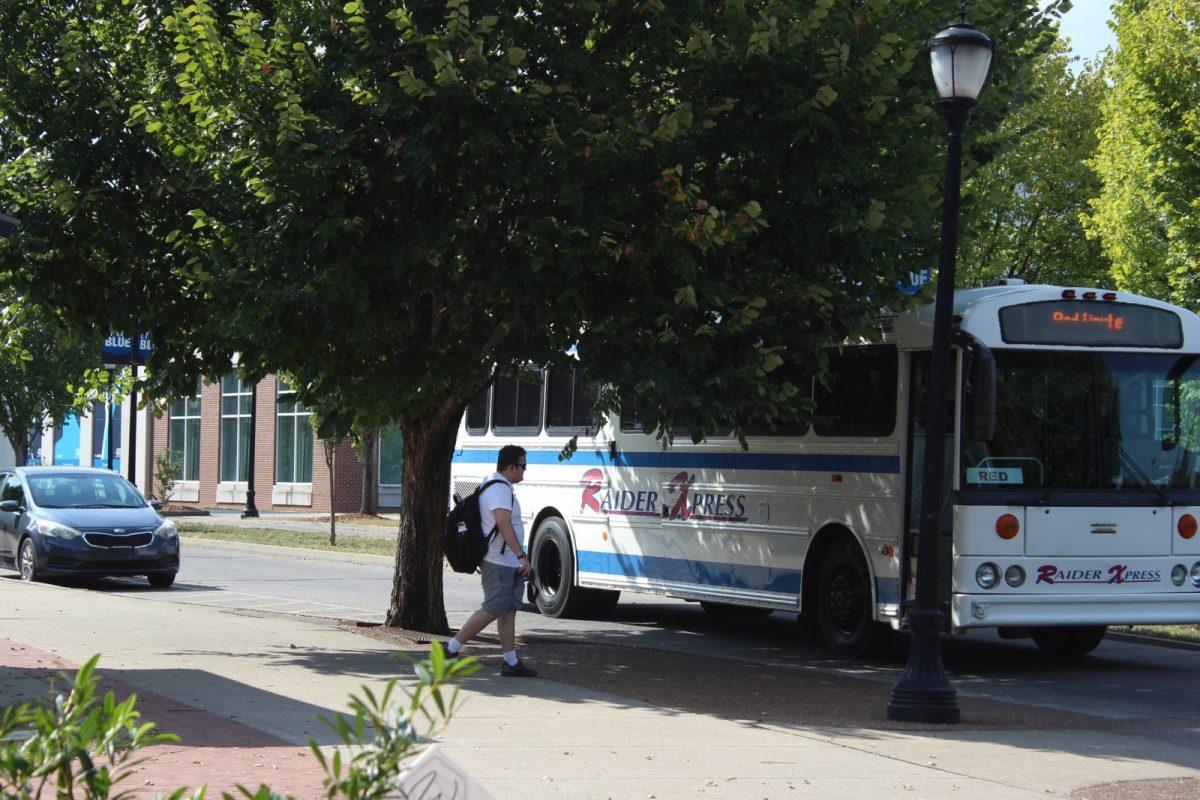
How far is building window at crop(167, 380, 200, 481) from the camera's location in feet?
185

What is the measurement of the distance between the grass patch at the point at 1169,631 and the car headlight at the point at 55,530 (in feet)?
42.0

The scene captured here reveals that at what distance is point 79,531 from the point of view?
68.2ft

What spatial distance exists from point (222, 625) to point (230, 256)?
4.79m

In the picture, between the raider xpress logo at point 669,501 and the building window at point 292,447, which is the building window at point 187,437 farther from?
the raider xpress logo at point 669,501

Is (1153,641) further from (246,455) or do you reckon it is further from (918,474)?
(246,455)

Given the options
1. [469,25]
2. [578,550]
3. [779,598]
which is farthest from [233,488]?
[469,25]

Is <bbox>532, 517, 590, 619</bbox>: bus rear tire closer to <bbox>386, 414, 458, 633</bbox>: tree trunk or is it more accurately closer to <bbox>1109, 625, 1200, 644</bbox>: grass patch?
<bbox>386, 414, 458, 633</bbox>: tree trunk

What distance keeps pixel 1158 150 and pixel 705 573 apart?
9.16 m

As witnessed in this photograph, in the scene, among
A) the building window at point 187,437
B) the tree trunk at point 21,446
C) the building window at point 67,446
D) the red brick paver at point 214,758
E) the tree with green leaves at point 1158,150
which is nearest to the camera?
the red brick paver at point 214,758

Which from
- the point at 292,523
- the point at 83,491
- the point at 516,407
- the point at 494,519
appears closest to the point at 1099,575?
the point at 494,519

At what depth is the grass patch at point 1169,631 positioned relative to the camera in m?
16.3

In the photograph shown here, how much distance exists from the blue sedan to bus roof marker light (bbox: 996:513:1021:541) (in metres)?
11.9

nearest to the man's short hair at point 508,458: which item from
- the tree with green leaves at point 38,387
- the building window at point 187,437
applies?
the tree with green leaves at point 38,387

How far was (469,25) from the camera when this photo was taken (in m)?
11.4
